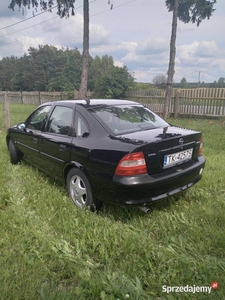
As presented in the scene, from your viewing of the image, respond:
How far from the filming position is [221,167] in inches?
171

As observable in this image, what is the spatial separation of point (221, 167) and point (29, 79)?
5873 centimetres

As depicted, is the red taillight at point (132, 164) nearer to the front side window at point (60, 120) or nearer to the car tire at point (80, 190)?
the car tire at point (80, 190)

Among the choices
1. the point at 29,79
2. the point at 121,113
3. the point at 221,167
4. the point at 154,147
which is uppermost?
the point at 29,79

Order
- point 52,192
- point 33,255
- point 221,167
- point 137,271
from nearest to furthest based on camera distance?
1. point 137,271
2. point 33,255
3. point 52,192
4. point 221,167

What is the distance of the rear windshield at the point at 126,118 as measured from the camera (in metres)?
2.95

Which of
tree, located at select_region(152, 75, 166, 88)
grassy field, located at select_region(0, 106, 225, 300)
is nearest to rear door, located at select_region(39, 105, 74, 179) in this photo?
grassy field, located at select_region(0, 106, 225, 300)

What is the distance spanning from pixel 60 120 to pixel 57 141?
14.6 inches

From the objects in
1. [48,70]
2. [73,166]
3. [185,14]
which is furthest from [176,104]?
[48,70]

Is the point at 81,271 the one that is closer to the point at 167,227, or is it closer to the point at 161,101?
the point at 167,227

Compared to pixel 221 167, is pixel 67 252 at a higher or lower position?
lower

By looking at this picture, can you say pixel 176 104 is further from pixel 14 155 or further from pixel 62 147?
pixel 62 147

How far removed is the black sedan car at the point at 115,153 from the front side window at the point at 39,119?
1.6 inches

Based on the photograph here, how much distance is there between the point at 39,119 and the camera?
4090 millimetres

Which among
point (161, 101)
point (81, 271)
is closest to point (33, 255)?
point (81, 271)
